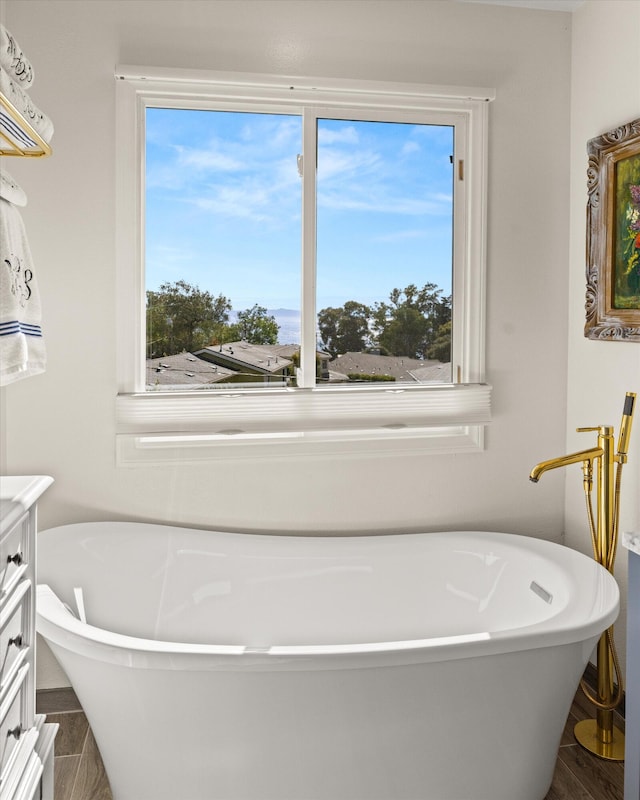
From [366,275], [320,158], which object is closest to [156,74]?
[320,158]

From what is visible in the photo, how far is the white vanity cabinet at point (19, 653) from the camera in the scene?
1211 mm

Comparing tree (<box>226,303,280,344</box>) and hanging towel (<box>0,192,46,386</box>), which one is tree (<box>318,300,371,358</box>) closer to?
tree (<box>226,303,280,344</box>)

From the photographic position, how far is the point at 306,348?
2463mm

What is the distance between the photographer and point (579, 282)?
8.21 feet

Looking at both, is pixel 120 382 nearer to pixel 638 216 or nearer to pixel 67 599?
pixel 67 599

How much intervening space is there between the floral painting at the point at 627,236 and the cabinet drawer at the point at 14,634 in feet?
6.47

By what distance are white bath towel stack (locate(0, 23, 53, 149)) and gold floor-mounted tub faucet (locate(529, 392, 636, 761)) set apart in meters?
1.68

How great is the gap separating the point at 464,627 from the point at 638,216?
1496 millimetres

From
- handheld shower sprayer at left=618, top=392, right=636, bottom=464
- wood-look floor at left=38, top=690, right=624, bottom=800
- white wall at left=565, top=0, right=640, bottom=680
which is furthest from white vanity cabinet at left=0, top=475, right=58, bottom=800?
white wall at left=565, top=0, right=640, bottom=680

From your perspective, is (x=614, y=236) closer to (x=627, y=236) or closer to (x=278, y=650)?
(x=627, y=236)

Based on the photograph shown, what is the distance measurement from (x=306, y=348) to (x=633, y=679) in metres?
1.48

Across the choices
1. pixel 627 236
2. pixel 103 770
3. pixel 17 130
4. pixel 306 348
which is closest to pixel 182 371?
pixel 306 348

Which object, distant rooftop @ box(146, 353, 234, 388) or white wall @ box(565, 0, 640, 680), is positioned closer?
white wall @ box(565, 0, 640, 680)

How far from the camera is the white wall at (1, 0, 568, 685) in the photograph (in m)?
2.21
